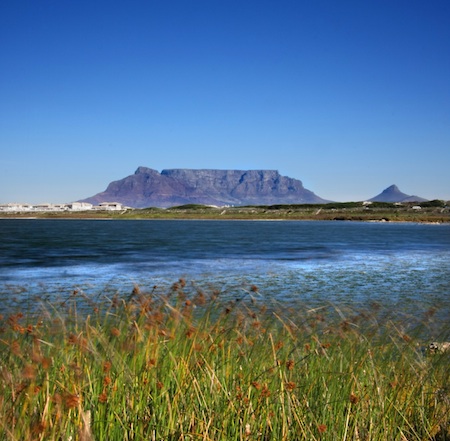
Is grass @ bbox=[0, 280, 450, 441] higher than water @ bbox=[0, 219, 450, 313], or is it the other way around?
grass @ bbox=[0, 280, 450, 441]

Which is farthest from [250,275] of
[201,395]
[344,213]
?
[344,213]

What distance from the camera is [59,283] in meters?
23.4

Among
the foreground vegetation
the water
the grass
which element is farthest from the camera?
the foreground vegetation

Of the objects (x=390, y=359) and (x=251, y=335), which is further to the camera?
(x=251, y=335)

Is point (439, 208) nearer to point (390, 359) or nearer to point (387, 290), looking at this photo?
point (387, 290)

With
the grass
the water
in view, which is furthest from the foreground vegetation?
the grass

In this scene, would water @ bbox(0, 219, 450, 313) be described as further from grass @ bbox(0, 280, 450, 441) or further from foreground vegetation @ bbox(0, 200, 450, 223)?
foreground vegetation @ bbox(0, 200, 450, 223)

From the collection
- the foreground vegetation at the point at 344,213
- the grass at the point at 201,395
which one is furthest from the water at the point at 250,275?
the foreground vegetation at the point at 344,213

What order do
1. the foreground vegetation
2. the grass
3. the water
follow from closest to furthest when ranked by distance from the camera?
the grass, the water, the foreground vegetation

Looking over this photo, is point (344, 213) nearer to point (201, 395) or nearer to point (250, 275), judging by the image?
point (250, 275)

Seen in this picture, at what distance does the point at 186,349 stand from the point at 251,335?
5.93ft

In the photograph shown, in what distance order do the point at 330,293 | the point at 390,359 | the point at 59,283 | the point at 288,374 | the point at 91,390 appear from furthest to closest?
the point at 59,283, the point at 330,293, the point at 390,359, the point at 288,374, the point at 91,390

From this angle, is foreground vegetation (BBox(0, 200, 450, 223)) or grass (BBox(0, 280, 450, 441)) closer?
grass (BBox(0, 280, 450, 441))

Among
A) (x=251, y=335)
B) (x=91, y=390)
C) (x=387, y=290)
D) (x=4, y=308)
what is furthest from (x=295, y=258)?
(x=91, y=390)
